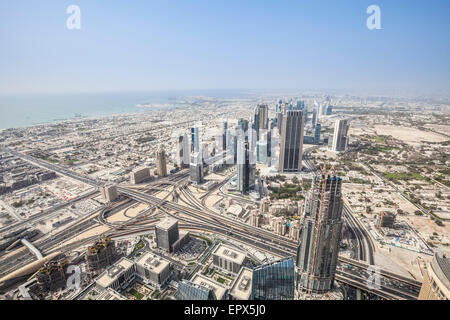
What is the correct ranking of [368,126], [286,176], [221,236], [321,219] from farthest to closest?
[368,126]
[286,176]
[221,236]
[321,219]

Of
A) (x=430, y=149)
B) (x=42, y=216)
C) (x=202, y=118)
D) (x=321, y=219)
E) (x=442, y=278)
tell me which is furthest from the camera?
(x=202, y=118)

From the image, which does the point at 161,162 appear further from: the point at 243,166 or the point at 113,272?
the point at 113,272

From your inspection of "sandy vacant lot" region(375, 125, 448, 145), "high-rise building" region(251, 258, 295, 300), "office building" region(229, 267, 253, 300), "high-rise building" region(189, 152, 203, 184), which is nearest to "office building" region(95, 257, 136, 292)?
"office building" region(229, 267, 253, 300)

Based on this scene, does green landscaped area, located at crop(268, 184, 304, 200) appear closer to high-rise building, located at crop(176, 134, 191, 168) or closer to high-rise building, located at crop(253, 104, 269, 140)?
high-rise building, located at crop(176, 134, 191, 168)
